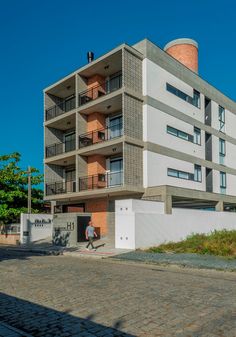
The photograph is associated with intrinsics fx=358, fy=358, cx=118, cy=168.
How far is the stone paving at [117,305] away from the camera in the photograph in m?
6.00

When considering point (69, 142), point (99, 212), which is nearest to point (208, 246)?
point (99, 212)

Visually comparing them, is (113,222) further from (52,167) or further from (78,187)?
(52,167)

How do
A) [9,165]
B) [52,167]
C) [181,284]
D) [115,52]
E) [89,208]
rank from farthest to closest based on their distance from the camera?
[9,165] < [52,167] < [89,208] < [115,52] < [181,284]

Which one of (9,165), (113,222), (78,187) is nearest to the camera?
(113,222)

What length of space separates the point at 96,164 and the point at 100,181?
1.47m

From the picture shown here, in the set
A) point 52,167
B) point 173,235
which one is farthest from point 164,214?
point 52,167

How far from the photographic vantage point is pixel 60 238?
26828 mm

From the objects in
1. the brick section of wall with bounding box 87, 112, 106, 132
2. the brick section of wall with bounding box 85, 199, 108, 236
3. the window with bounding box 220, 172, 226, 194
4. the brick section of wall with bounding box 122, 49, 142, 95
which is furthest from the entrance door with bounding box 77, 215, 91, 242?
the window with bounding box 220, 172, 226, 194

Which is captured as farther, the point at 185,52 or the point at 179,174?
the point at 185,52

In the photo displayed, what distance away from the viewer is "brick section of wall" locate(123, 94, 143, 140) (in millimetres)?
25047

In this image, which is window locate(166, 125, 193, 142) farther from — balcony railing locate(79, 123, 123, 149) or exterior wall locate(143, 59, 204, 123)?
balcony railing locate(79, 123, 123, 149)

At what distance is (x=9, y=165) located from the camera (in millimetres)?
35281

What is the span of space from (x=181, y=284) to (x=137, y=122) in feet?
55.9

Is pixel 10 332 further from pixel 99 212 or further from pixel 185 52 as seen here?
pixel 185 52
